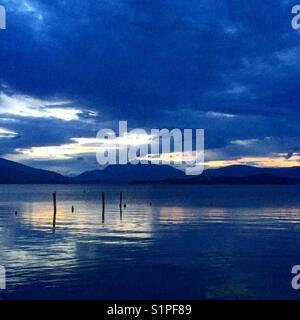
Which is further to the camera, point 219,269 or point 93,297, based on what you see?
point 219,269

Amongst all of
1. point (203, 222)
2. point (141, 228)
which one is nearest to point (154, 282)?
point (141, 228)

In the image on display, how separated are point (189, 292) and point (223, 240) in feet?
81.4

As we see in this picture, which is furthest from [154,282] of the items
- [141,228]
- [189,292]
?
[141,228]

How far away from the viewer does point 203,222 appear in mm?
76938

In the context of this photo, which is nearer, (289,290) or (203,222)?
(289,290)
